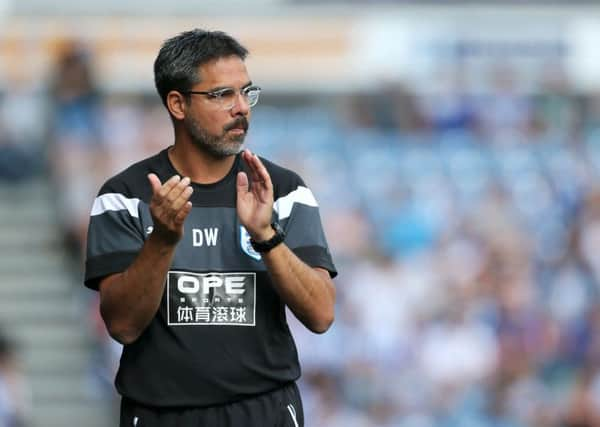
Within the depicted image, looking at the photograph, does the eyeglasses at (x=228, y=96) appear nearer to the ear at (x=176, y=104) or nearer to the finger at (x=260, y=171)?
the ear at (x=176, y=104)

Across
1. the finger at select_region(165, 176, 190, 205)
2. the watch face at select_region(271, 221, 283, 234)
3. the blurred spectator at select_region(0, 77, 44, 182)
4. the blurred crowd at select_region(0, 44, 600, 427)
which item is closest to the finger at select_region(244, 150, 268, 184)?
the watch face at select_region(271, 221, 283, 234)

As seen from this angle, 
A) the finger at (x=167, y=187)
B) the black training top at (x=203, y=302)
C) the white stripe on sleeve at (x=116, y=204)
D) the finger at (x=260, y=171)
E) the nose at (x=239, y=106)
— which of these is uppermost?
the nose at (x=239, y=106)

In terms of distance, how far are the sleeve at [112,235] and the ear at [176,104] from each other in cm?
33

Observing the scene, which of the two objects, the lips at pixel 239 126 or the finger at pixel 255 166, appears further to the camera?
the lips at pixel 239 126

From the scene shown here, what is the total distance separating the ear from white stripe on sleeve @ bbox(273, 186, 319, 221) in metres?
0.44

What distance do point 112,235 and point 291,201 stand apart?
620mm

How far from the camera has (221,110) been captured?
517cm

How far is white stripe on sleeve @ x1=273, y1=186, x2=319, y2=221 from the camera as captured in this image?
527 centimetres

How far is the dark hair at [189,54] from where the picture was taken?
5191 mm

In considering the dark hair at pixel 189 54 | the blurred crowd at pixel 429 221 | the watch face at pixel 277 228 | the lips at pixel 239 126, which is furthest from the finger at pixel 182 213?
the blurred crowd at pixel 429 221

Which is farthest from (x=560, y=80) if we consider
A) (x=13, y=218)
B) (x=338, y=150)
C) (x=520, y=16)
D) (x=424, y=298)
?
(x=13, y=218)

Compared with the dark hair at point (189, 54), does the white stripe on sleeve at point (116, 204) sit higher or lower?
lower

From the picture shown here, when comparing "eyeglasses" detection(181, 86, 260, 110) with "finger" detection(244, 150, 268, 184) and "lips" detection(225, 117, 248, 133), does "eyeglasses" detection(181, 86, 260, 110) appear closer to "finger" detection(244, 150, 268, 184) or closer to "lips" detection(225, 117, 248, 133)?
"lips" detection(225, 117, 248, 133)

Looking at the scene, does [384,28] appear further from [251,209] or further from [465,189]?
[251,209]
